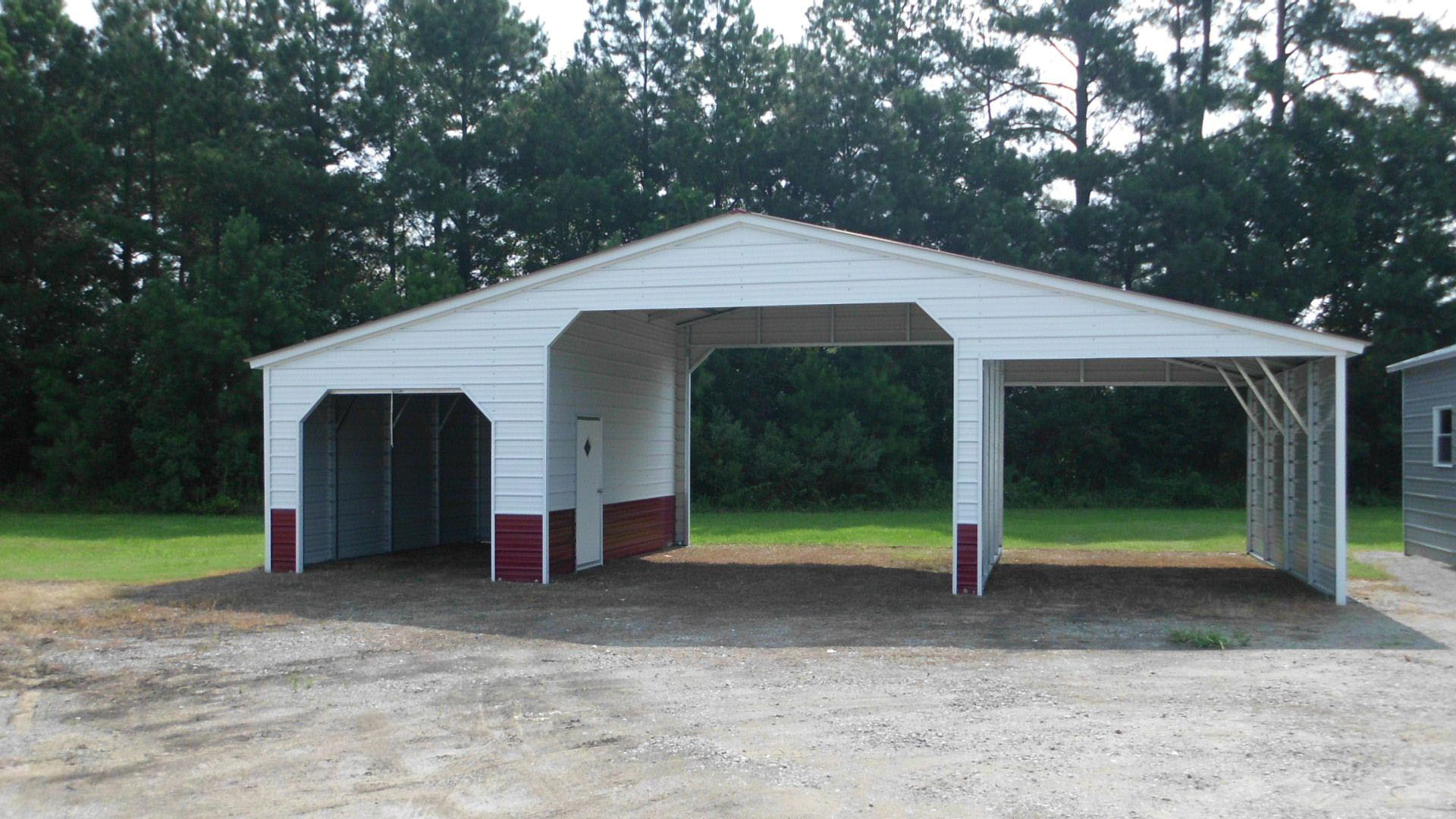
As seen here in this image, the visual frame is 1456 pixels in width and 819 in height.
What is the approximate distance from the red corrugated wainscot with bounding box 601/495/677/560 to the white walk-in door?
23 cm

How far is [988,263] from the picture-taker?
38.6 ft

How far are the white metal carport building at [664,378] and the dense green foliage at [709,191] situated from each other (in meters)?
9.46

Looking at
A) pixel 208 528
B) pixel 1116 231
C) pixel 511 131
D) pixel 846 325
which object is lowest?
pixel 208 528

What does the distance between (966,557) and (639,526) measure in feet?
18.0

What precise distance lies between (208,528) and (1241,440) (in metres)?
21.8

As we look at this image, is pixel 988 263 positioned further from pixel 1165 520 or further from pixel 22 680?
pixel 1165 520

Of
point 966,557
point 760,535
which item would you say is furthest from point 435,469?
point 966,557

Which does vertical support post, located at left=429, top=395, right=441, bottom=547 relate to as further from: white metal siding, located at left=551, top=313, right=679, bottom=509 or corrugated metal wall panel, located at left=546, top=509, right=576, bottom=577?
corrugated metal wall panel, located at left=546, top=509, right=576, bottom=577

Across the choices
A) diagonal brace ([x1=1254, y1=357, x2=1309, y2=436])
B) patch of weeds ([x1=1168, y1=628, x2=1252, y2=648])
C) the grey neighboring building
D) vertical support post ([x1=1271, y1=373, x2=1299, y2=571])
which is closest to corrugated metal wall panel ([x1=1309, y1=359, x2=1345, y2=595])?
diagonal brace ([x1=1254, y1=357, x2=1309, y2=436])

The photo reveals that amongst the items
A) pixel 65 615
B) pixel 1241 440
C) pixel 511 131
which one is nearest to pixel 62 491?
pixel 511 131

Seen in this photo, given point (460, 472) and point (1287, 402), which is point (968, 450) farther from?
point (460, 472)

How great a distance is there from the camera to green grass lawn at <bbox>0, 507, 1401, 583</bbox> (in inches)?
600

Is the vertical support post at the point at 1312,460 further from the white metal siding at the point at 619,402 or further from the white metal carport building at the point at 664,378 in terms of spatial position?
the white metal siding at the point at 619,402

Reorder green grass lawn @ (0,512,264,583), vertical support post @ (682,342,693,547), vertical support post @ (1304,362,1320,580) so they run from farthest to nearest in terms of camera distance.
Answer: vertical support post @ (682,342,693,547) → green grass lawn @ (0,512,264,583) → vertical support post @ (1304,362,1320,580)
